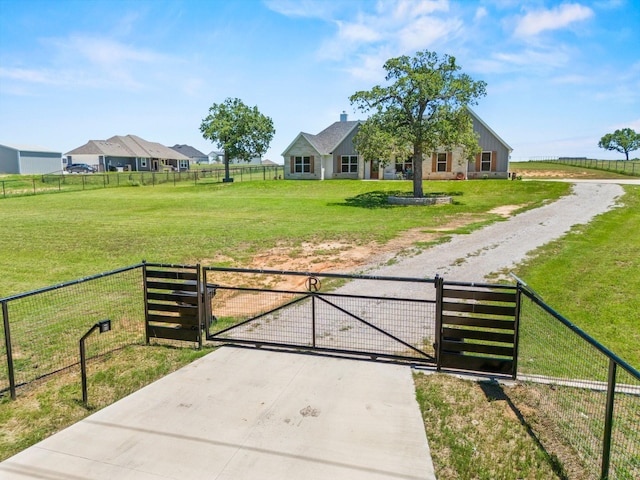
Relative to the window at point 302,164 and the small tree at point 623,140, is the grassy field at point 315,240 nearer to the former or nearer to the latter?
the window at point 302,164

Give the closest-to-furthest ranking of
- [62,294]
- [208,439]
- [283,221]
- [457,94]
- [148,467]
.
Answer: [148,467]
[208,439]
[62,294]
[283,221]
[457,94]

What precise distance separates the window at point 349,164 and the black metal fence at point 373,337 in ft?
108

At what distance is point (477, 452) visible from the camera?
4223mm

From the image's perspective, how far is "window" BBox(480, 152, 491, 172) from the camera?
3881 centimetres

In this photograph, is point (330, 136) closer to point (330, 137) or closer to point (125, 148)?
point (330, 137)

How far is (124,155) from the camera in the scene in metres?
69.2

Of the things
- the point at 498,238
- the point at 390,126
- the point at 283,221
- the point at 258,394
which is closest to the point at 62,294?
the point at 258,394

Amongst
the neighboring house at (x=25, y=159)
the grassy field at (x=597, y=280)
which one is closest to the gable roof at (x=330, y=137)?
the grassy field at (x=597, y=280)

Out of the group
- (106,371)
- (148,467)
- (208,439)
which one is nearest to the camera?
(148,467)

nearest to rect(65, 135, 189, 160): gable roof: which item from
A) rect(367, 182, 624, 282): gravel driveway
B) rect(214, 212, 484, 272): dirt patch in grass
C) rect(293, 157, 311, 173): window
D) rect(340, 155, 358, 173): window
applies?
rect(293, 157, 311, 173): window

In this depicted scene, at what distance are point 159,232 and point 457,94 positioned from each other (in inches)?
766

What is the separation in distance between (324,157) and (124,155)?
4027cm

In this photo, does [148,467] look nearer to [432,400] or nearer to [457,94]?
[432,400]

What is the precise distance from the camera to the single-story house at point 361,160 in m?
38.4
